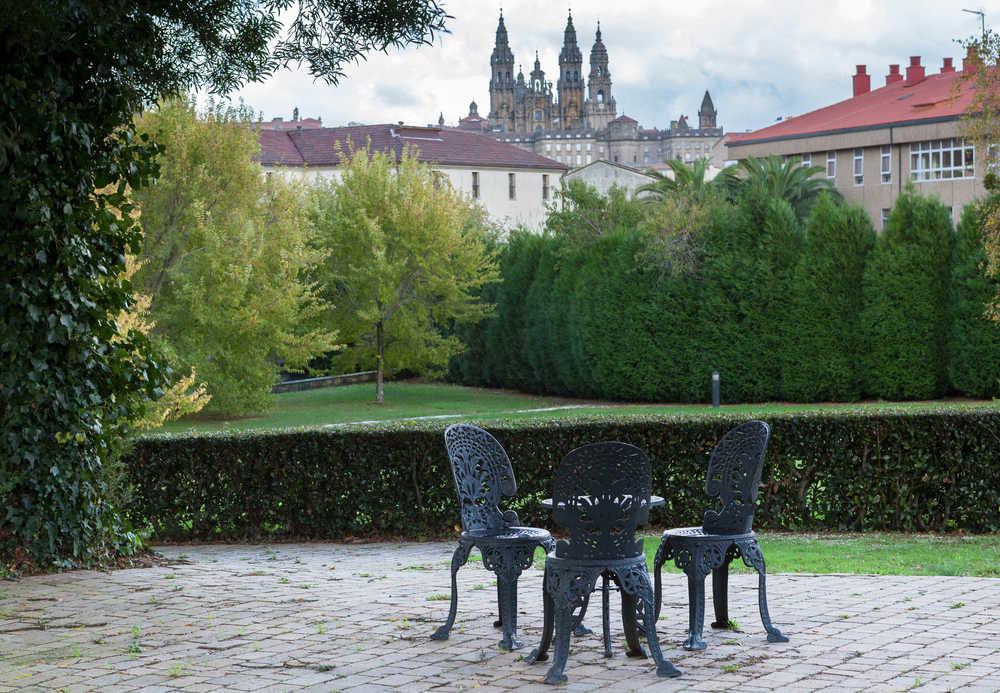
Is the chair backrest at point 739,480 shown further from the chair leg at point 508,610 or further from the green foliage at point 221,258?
the green foliage at point 221,258

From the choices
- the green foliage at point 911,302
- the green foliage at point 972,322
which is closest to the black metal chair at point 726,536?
the green foliage at point 972,322

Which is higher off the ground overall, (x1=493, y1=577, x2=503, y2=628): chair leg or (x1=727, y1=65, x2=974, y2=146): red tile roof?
(x1=727, y1=65, x2=974, y2=146): red tile roof

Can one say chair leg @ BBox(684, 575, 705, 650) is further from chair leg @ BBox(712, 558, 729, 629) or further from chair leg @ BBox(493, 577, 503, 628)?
chair leg @ BBox(493, 577, 503, 628)

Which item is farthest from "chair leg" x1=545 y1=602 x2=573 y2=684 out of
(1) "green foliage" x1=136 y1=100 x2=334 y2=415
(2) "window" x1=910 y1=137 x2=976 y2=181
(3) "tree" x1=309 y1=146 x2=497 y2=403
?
(2) "window" x1=910 y1=137 x2=976 y2=181

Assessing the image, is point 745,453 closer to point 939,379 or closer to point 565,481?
point 565,481

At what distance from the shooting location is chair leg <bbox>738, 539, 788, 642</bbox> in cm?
631

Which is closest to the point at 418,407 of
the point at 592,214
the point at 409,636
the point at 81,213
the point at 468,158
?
the point at 592,214

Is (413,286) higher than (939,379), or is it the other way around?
(413,286)

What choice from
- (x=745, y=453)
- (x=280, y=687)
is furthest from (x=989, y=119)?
(x=280, y=687)

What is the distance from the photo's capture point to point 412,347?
3788 centimetres

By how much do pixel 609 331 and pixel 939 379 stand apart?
9014 mm

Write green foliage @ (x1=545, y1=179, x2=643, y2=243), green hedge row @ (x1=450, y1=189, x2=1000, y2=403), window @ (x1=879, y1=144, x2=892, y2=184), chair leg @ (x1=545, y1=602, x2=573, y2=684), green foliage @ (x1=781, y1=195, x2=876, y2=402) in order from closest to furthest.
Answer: chair leg @ (x1=545, y1=602, x2=573, y2=684) → green hedge row @ (x1=450, y1=189, x2=1000, y2=403) → green foliage @ (x1=781, y1=195, x2=876, y2=402) → green foliage @ (x1=545, y1=179, x2=643, y2=243) → window @ (x1=879, y1=144, x2=892, y2=184)

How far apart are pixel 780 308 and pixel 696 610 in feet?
87.8

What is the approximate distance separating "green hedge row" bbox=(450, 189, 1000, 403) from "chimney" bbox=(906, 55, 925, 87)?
29.4 metres
